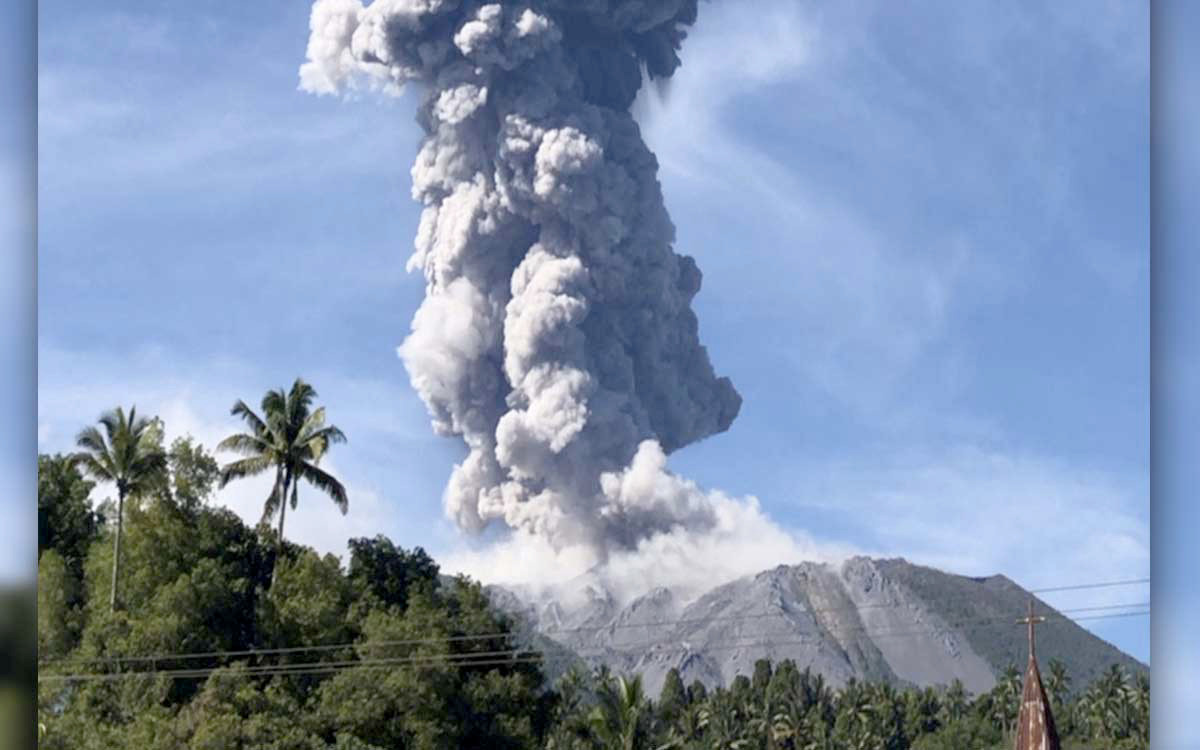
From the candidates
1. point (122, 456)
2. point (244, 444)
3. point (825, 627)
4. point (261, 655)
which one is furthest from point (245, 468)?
point (825, 627)

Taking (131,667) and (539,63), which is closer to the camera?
(131,667)

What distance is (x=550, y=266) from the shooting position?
26.9 metres

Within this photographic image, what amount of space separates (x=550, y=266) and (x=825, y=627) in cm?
974

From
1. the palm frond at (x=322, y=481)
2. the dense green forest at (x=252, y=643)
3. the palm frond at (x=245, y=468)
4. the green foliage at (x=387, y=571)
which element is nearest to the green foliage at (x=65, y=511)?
the dense green forest at (x=252, y=643)

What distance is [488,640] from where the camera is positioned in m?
21.7

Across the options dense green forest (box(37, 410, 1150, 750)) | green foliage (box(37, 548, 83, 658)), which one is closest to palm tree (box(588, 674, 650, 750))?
dense green forest (box(37, 410, 1150, 750))

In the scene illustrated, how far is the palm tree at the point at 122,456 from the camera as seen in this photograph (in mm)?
22359

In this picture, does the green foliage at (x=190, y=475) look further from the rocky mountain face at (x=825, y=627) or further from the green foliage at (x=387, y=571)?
the rocky mountain face at (x=825, y=627)

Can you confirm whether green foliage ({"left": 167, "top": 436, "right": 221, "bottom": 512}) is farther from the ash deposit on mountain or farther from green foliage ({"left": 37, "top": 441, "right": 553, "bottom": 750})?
the ash deposit on mountain

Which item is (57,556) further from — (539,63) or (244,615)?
(539,63)

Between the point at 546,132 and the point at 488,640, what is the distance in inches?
310

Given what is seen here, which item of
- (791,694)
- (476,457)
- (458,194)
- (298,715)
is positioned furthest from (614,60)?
(298,715)

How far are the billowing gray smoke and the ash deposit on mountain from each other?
3 cm

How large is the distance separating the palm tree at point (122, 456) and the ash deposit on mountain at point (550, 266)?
4.07 metres
